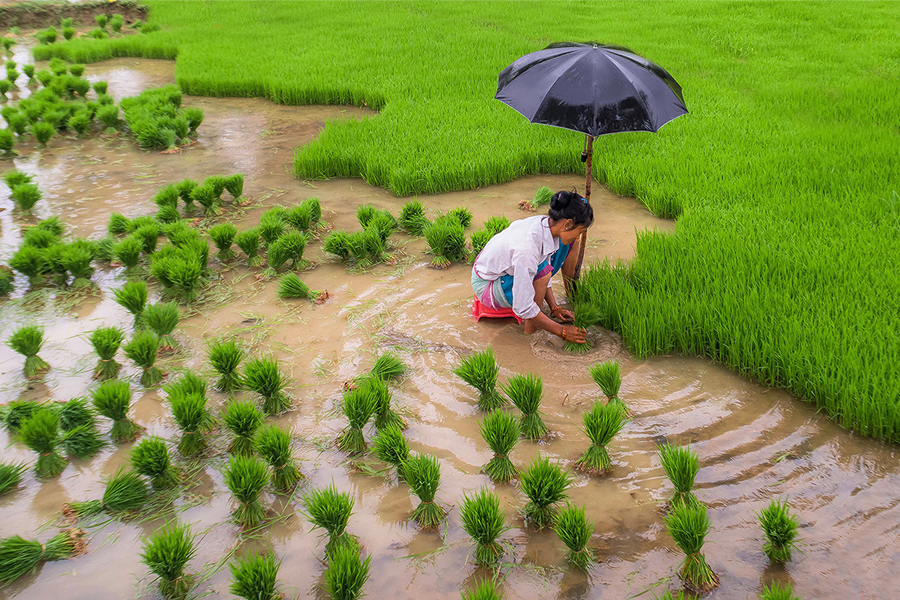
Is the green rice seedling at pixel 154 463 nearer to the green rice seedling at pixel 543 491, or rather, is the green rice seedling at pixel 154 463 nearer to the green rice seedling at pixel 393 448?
the green rice seedling at pixel 393 448

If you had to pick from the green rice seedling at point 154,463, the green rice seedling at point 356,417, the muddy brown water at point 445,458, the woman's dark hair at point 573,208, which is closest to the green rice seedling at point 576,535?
the muddy brown water at point 445,458

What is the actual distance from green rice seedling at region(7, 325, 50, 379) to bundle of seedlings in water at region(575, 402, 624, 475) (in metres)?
2.93

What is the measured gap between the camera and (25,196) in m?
5.45

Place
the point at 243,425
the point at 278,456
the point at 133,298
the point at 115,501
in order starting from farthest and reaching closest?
the point at 133,298 → the point at 243,425 → the point at 278,456 → the point at 115,501

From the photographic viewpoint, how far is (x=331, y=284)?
4.49m

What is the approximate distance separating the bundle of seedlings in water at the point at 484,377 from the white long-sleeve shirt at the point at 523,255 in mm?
413

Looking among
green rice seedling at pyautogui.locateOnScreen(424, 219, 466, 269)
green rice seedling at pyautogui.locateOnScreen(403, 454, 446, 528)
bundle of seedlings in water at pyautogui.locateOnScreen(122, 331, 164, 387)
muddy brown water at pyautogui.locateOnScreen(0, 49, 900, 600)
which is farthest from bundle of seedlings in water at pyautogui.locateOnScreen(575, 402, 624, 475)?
bundle of seedlings in water at pyautogui.locateOnScreen(122, 331, 164, 387)

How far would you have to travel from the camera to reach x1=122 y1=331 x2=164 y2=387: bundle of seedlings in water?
3.41 meters

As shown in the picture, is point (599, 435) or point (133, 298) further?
point (133, 298)

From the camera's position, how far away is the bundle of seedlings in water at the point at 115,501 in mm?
2674

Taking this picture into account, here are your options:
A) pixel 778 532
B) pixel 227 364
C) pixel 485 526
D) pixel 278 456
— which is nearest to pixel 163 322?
pixel 227 364

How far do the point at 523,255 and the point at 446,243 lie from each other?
1.21m

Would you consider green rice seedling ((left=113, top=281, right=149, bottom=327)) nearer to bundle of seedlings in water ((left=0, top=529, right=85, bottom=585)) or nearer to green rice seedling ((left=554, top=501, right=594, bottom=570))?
bundle of seedlings in water ((left=0, top=529, right=85, bottom=585))

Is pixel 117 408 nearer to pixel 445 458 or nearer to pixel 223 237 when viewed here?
pixel 445 458
